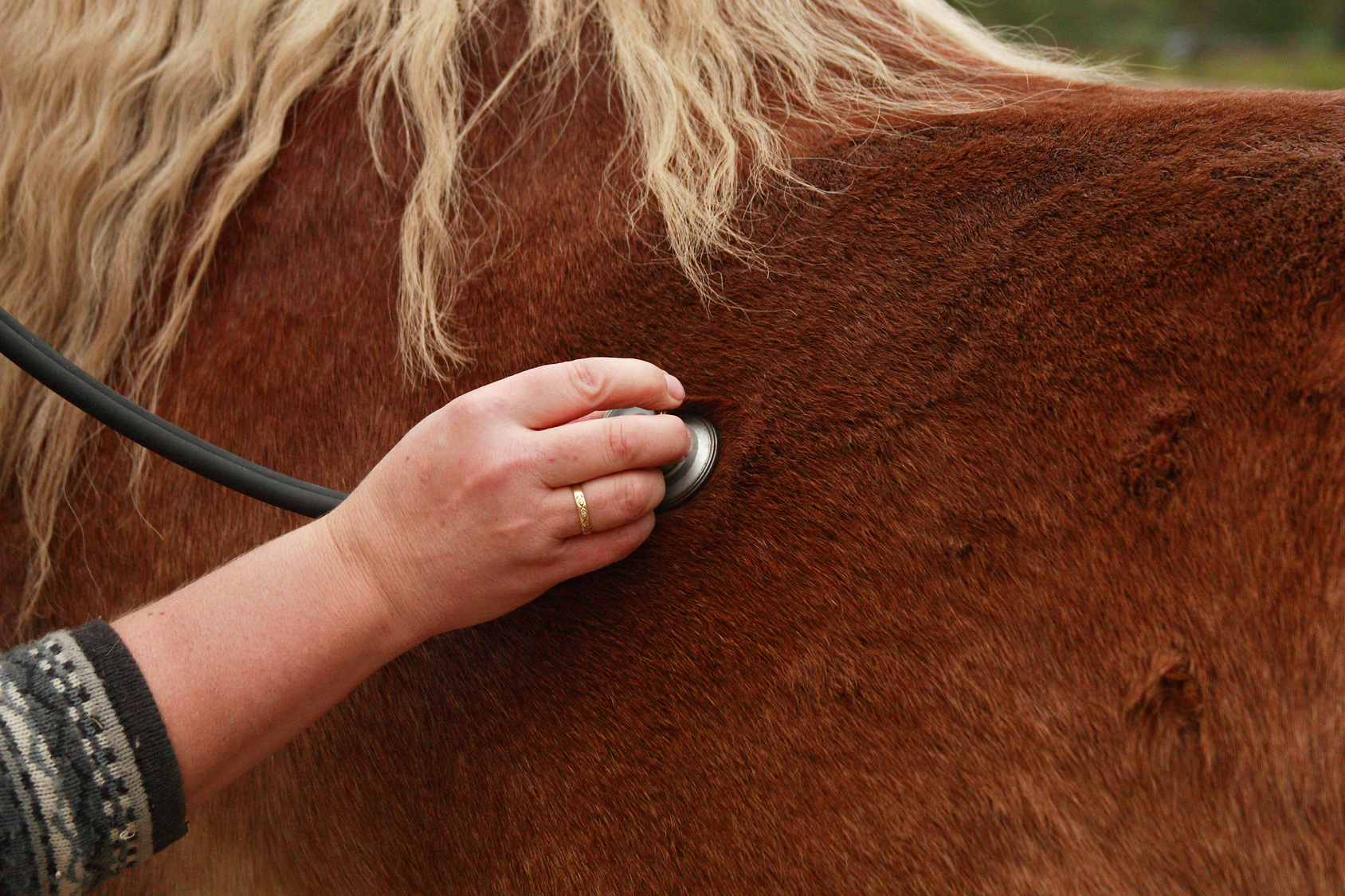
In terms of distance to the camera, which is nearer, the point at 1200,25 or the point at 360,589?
the point at 360,589

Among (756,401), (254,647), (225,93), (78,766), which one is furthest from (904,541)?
(225,93)

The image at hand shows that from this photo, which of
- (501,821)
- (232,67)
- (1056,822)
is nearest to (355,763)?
(501,821)

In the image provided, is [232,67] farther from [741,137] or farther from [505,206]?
[741,137]

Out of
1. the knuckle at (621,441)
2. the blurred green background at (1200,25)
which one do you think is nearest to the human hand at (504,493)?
the knuckle at (621,441)

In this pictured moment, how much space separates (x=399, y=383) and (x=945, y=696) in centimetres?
49

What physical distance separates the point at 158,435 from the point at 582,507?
337mm

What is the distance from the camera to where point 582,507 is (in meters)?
0.64

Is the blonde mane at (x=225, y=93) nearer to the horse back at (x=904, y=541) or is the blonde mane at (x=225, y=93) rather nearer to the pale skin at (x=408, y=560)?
the horse back at (x=904, y=541)

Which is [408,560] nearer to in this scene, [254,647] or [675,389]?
[254,647]

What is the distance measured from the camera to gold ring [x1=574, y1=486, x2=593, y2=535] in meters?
0.64

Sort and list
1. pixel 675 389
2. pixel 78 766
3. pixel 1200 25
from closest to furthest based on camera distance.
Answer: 1. pixel 78 766
2. pixel 675 389
3. pixel 1200 25

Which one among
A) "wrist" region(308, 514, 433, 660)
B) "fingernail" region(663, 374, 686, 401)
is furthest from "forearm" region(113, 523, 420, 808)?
"fingernail" region(663, 374, 686, 401)

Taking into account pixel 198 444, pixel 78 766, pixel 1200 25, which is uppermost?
pixel 198 444

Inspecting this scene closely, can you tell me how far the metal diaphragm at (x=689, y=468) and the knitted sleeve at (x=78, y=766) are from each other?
362 millimetres
